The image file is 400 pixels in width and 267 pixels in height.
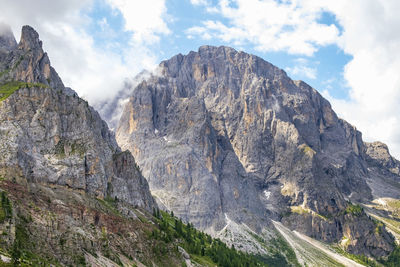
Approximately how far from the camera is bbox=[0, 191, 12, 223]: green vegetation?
9856 centimetres

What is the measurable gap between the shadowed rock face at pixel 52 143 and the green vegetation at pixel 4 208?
22285mm

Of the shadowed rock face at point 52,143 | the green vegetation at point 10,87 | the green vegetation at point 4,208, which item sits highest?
the green vegetation at point 10,87

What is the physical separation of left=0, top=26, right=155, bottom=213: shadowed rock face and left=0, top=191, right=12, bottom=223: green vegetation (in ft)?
73.1

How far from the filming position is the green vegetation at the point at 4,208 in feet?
323

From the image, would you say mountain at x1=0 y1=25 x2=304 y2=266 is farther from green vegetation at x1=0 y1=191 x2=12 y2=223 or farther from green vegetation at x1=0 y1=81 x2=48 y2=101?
green vegetation at x1=0 y1=81 x2=48 y2=101

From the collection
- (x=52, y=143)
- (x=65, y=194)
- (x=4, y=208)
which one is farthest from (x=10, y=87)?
(x=4, y=208)

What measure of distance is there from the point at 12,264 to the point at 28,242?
19.2 metres

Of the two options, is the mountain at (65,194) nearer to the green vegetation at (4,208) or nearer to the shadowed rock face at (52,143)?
the green vegetation at (4,208)

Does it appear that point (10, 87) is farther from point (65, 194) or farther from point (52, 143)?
point (65, 194)

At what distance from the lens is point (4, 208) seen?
101625mm

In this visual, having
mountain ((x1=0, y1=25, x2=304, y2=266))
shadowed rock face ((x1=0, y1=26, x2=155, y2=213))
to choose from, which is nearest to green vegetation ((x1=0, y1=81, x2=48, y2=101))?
shadowed rock face ((x1=0, y1=26, x2=155, y2=213))

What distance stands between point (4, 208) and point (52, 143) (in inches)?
2177

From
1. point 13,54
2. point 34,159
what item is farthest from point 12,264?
point 13,54

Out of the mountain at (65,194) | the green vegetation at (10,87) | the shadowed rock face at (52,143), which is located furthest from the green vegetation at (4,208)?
the green vegetation at (10,87)
